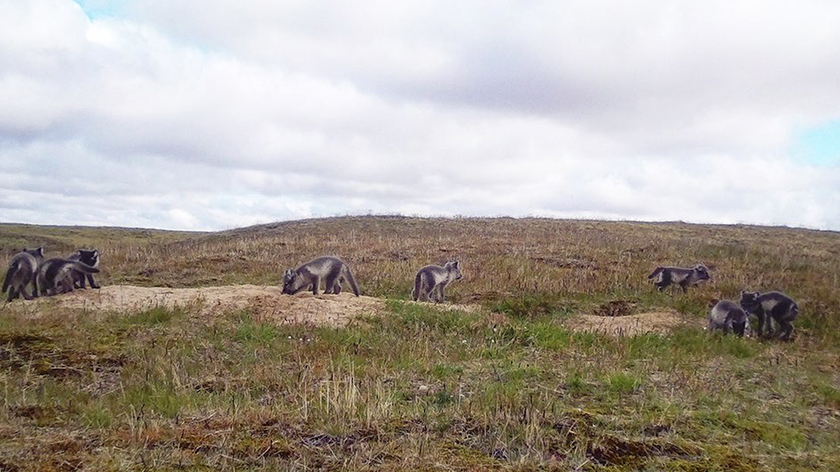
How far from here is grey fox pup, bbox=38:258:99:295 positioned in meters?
14.1

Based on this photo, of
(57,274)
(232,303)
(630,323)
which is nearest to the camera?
(232,303)

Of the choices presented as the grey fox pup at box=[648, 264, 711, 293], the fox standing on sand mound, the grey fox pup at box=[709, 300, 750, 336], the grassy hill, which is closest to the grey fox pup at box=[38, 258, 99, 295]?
the grassy hill

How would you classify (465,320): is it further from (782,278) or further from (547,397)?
(782,278)

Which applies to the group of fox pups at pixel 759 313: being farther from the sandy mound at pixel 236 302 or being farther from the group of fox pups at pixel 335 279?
the sandy mound at pixel 236 302

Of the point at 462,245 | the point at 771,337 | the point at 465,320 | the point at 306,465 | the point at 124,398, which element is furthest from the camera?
the point at 462,245

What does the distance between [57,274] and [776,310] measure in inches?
577

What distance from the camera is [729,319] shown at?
12.7 meters

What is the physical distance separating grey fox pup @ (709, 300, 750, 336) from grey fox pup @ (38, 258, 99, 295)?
12591 millimetres

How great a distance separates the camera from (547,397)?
6.92 meters

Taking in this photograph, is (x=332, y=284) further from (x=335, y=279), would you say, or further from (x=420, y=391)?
(x=420, y=391)

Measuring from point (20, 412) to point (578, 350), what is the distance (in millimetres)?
7188

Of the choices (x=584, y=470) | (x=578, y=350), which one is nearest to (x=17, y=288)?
(x=578, y=350)

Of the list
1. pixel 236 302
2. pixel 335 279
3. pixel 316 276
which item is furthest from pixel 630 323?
pixel 236 302

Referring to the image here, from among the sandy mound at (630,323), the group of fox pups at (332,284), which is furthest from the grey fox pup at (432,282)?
the sandy mound at (630,323)
